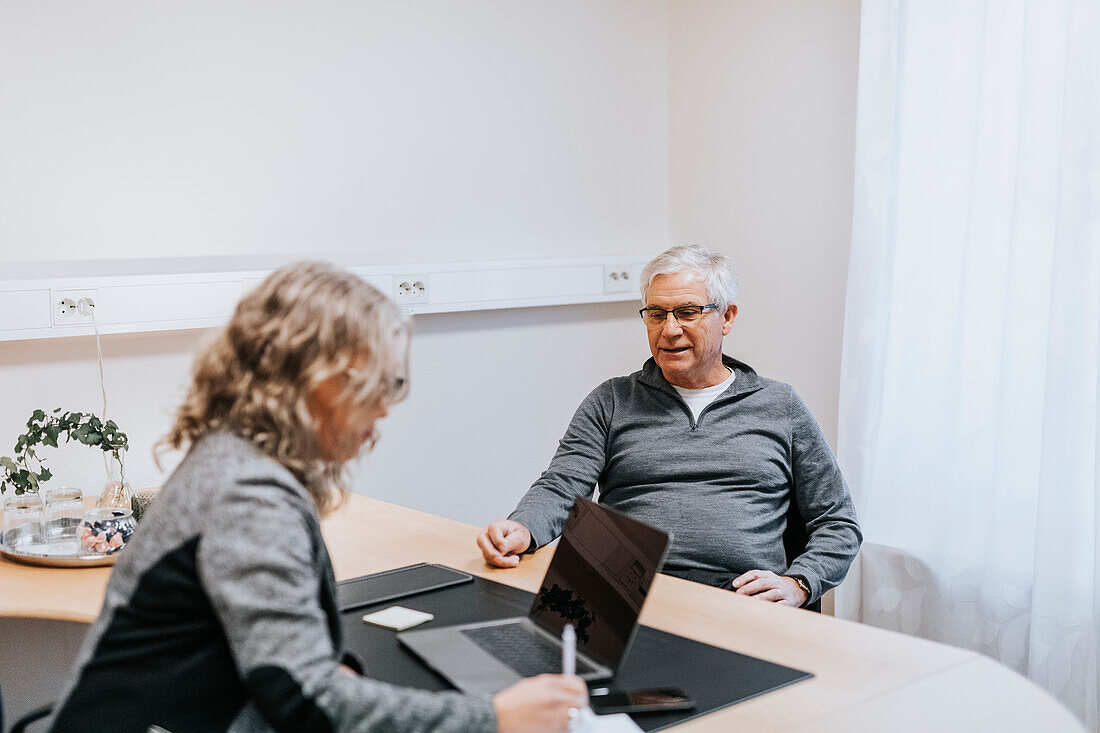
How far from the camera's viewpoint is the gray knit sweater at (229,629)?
1.00 m

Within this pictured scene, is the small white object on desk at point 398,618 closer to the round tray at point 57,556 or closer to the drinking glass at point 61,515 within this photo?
the round tray at point 57,556

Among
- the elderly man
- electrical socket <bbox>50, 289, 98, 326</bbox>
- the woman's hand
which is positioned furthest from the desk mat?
electrical socket <bbox>50, 289, 98, 326</bbox>

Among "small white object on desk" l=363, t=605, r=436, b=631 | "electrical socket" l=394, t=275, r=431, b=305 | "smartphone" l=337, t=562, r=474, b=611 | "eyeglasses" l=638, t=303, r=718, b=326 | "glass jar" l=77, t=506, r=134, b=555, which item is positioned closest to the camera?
A: "small white object on desk" l=363, t=605, r=436, b=631

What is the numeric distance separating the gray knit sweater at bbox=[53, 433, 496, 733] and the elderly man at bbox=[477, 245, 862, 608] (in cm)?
106

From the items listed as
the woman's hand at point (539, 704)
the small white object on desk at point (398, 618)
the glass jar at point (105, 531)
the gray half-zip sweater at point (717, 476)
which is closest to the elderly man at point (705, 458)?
the gray half-zip sweater at point (717, 476)

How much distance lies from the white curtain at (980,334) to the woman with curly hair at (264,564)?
1.82m

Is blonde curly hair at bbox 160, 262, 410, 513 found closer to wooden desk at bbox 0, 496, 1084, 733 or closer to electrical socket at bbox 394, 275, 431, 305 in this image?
wooden desk at bbox 0, 496, 1084, 733

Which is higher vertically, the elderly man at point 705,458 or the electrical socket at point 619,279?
the electrical socket at point 619,279

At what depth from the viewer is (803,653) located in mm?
1461

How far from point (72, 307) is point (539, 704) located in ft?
6.08

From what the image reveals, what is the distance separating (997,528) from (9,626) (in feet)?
7.99

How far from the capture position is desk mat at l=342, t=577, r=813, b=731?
4.32ft

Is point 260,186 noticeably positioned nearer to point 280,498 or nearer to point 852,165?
point 852,165

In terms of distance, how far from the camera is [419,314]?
3141 mm
